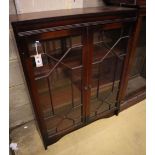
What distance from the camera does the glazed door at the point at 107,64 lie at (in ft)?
3.59

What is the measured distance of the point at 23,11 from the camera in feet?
3.51

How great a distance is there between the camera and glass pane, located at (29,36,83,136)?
97 cm

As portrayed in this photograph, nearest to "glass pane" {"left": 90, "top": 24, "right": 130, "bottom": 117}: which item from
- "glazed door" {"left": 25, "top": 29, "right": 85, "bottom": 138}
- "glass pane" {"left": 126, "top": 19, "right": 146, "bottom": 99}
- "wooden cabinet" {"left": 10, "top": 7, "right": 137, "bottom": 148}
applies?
"wooden cabinet" {"left": 10, "top": 7, "right": 137, "bottom": 148}

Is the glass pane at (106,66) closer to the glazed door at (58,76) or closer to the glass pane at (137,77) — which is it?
the glazed door at (58,76)

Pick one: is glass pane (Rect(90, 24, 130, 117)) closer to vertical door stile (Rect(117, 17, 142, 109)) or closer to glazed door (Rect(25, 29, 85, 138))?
vertical door stile (Rect(117, 17, 142, 109))

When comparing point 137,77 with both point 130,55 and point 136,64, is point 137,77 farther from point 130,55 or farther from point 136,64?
point 130,55

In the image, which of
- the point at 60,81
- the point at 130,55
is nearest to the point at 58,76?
the point at 60,81

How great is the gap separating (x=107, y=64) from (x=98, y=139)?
2.40 ft

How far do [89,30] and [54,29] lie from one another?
238 millimetres

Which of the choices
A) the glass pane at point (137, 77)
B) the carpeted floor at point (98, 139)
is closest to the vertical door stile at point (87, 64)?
the carpeted floor at point (98, 139)

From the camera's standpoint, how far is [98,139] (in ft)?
4.76

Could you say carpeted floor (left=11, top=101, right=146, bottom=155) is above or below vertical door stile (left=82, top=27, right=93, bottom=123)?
below
